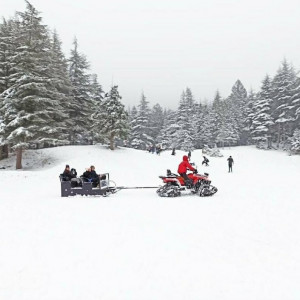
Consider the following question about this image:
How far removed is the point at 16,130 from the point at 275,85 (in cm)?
4892

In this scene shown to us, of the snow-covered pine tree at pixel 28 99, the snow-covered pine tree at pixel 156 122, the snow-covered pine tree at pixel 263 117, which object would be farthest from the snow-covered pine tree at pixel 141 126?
the snow-covered pine tree at pixel 28 99

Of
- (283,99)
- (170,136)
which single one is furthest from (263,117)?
(170,136)

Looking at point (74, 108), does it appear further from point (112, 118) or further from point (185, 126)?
point (185, 126)

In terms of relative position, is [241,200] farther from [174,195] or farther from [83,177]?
[83,177]

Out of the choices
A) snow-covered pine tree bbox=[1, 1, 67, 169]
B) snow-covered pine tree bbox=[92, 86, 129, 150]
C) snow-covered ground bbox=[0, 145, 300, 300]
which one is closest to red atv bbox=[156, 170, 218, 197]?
snow-covered ground bbox=[0, 145, 300, 300]

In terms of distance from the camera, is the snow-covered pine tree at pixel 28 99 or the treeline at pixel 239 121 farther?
the treeline at pixel 239 121

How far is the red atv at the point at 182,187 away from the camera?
13391 millimetres

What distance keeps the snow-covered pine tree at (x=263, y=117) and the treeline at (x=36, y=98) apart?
29.8 m

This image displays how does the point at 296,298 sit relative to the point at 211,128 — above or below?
below

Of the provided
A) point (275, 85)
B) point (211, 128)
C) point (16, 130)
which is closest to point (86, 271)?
point (16, 130)

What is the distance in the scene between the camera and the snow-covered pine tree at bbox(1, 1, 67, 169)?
24.2 m

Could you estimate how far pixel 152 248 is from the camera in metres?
6.55

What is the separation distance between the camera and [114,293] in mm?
4695

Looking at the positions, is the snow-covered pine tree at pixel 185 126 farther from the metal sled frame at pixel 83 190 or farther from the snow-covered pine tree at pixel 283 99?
the metal sled frame at pixel 83 190
